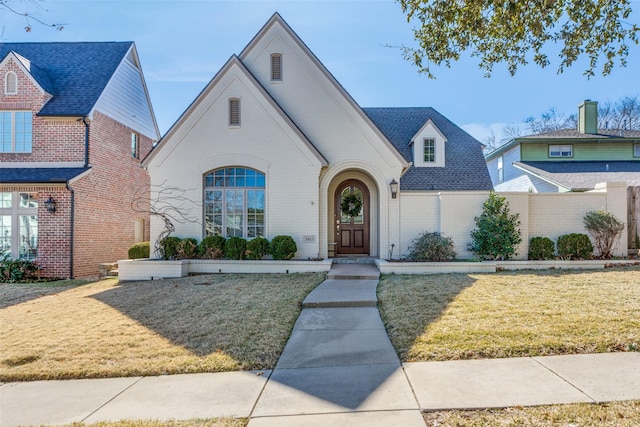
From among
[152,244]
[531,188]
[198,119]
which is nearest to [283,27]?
[198,119]

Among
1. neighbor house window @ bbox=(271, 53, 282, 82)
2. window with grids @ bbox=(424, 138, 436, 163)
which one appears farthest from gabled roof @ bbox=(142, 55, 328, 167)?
window with grids @ bbox=(424, 138, 436, 163)

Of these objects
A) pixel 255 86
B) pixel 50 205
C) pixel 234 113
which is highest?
pixel 255 86

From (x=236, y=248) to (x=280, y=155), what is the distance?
334cm

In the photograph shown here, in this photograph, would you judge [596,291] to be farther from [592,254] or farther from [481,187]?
[481,187]

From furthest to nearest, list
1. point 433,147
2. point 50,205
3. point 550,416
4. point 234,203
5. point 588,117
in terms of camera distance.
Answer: point 588,117
point 433,147
point 50,205
point 234,203
point 550,416

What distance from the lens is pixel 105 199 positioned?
48.7 feet

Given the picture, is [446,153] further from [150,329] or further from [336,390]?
[336,390]

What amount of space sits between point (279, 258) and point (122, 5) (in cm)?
769

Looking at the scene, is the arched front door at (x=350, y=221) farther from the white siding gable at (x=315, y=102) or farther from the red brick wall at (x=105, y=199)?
the red brick wall at (x=105, y=199)

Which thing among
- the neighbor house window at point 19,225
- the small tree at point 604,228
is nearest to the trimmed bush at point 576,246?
the small tree at point 604,228

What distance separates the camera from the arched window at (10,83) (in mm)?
13711

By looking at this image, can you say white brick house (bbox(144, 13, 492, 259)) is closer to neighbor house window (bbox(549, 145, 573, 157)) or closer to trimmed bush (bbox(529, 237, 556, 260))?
trimmed bush (bbox(529, 237, 556, 260))

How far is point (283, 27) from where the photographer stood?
1277 cm

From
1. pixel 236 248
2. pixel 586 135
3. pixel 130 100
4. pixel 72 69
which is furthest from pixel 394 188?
pixel 586 135
